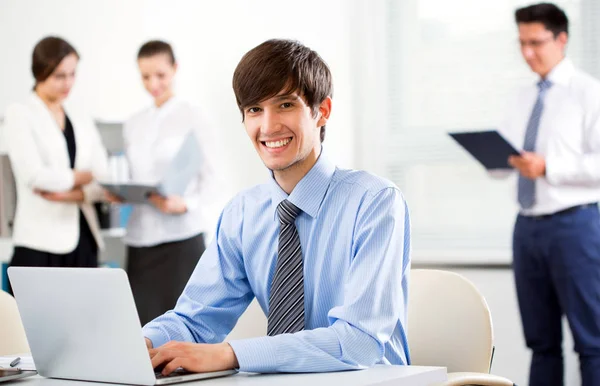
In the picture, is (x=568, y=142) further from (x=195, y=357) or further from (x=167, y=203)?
(x=195, y=357)

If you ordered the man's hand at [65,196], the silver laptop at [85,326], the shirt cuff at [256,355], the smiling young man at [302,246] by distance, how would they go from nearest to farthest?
the silver laptop at [85,326] < the shirt cuff at [256,355] < the smiling young man at [302,246] < the man's hand at [65,196]

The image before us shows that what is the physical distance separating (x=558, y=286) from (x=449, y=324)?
1.78 metres

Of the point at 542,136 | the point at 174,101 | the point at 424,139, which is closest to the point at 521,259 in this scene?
the point at 542,136

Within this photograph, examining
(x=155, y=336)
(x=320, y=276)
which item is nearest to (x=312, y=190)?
(x=320, y=276)

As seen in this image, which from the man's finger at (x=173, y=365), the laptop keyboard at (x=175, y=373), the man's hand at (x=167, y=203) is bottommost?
the man's hand at (x=167, y=203)

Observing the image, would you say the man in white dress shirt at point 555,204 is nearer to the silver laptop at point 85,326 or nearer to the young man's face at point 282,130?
the young man's face at point 282,130

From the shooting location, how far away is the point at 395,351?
5.89 ft

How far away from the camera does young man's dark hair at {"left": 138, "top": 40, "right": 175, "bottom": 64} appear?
13.9 feet

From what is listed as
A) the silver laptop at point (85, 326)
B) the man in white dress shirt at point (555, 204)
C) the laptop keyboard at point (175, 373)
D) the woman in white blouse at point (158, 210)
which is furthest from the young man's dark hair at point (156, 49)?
the laptop keyboard at point (175, 373)

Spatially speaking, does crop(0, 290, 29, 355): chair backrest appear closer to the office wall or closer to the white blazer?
the white blazer

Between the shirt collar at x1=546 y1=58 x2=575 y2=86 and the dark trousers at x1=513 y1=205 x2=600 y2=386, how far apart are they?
0.56 meters

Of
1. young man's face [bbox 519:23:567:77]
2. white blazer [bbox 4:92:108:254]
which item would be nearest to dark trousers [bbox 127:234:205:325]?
white blazer [bbox 4:92:108:254]

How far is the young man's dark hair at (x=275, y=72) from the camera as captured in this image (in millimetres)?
1815

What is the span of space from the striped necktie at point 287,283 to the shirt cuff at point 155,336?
0.21 meters
